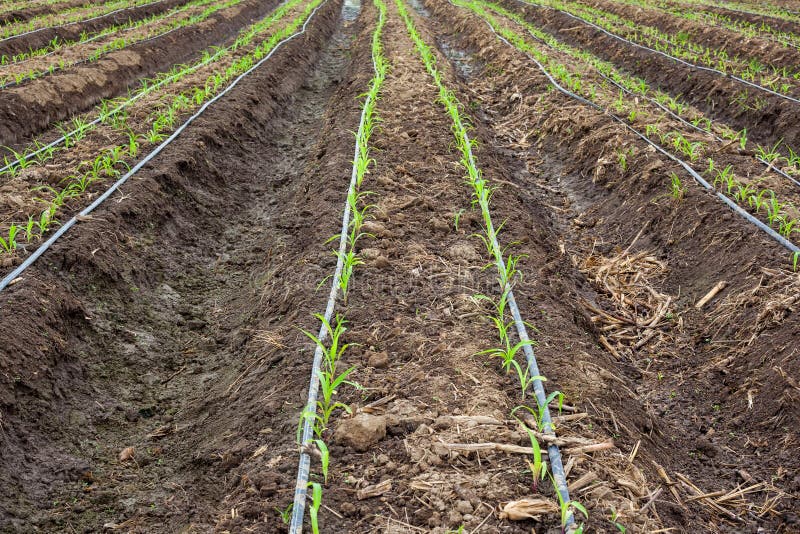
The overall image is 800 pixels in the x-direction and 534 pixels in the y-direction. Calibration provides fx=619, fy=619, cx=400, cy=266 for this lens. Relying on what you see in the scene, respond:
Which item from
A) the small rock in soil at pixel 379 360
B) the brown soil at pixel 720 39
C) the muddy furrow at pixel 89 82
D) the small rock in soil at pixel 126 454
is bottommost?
the small rock in soil at pixel 126 454

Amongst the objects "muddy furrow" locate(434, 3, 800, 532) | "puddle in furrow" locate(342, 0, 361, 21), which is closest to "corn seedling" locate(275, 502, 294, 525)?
"muddy furrow" locate(434, 3, 800, 532)

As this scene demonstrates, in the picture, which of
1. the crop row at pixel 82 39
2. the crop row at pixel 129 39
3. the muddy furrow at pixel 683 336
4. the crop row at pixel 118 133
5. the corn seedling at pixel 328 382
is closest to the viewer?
the corn seedling at pixel 328 382

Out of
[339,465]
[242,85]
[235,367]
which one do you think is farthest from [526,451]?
[242,85]

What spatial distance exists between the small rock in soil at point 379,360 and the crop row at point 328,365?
4.5 inches

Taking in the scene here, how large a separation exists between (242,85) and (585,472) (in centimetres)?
671

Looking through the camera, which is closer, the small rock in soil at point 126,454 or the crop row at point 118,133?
the small rock in soil at point 126,454

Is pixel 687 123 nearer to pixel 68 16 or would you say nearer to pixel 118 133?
pixel 118 133

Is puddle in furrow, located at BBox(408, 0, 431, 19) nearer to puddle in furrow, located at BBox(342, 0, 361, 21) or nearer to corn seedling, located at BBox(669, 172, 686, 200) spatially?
puddle in furrow, located at BBox(342, 0, 361, 21)

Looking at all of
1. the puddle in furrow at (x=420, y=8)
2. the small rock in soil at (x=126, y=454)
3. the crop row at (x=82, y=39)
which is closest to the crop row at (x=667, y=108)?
the small rock in soil at (x=126, y=454)

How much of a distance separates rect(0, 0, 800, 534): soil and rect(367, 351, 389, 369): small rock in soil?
0.01 metres

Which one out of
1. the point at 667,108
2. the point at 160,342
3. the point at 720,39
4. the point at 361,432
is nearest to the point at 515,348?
the point at 361,432

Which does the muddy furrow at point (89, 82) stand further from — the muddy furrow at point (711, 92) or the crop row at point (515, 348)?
the muddy furrow at point (711, 92)

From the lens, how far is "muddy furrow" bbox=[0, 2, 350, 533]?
272 cm

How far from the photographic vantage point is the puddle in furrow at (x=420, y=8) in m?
16.5
